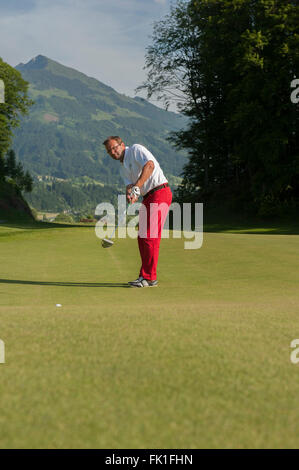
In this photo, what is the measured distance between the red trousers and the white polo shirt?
0.46 ft

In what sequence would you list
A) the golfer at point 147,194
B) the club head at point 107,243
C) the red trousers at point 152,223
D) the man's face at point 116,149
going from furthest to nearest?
the club head at point 107,243
the man's face at point 116,149
the red trousers at point 152,223
the golfer at point 147,194

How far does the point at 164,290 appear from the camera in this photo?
628 centimetres

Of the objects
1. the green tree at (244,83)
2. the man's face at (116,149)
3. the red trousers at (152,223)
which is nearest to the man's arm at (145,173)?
the red trousers at (152,223)

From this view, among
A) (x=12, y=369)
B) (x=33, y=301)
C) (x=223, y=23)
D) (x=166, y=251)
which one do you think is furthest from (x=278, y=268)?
(x=223, y=23)

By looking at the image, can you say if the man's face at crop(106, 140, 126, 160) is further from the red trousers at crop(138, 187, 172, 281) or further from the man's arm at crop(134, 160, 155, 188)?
the red trousers at crop(138, 187, 172, 281)

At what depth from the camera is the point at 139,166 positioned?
22.9 ft

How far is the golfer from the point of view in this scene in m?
6.87

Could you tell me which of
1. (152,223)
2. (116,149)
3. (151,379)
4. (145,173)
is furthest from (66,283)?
(151,379)

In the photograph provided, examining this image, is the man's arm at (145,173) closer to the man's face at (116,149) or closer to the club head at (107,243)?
the man's face at (116,149)

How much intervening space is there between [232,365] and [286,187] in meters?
26.8

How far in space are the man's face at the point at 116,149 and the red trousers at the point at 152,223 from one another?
2.64 ft

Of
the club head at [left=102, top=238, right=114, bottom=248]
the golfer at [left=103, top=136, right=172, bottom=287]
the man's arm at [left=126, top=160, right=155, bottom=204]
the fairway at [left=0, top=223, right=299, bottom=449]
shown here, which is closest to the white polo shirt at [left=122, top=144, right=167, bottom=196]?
the golfer at [left=103, top=136, right=172, bottom=287]

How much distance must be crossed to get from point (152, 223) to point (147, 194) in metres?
0.47

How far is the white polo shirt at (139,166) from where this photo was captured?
6.94 meters
